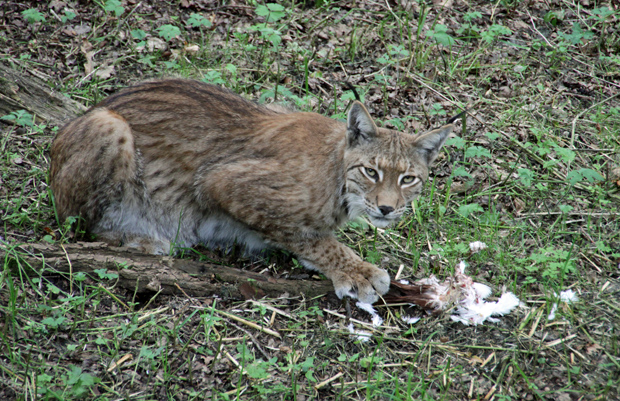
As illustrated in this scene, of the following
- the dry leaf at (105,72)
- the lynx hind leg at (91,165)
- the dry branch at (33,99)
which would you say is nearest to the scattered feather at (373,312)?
the lynx hind leg at (91,165)

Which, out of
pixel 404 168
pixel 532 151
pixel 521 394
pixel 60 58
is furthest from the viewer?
pixel 60 58

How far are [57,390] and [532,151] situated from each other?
4.15 meters

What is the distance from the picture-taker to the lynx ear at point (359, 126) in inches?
144

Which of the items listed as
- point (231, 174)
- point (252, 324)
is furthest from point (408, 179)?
point (252, 324)

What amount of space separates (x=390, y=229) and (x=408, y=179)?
74cm

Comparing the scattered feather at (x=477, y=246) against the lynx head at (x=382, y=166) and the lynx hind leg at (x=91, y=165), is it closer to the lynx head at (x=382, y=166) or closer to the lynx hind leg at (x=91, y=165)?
the lynx head at (x=382, y=166)

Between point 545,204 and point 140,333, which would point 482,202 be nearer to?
point 545,204

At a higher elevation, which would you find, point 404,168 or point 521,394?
point 404,168

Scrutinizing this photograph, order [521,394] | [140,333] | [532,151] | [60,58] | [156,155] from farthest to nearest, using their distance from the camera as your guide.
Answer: [60,58], [532,151], [156,155], [140,333], [521,394]

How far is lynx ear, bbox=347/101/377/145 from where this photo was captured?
12.0 ft

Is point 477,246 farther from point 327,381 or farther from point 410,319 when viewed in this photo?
point 327,381

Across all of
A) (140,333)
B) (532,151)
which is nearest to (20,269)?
(140,333)

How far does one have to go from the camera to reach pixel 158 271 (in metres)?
3.58

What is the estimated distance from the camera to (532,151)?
5.06 metres
